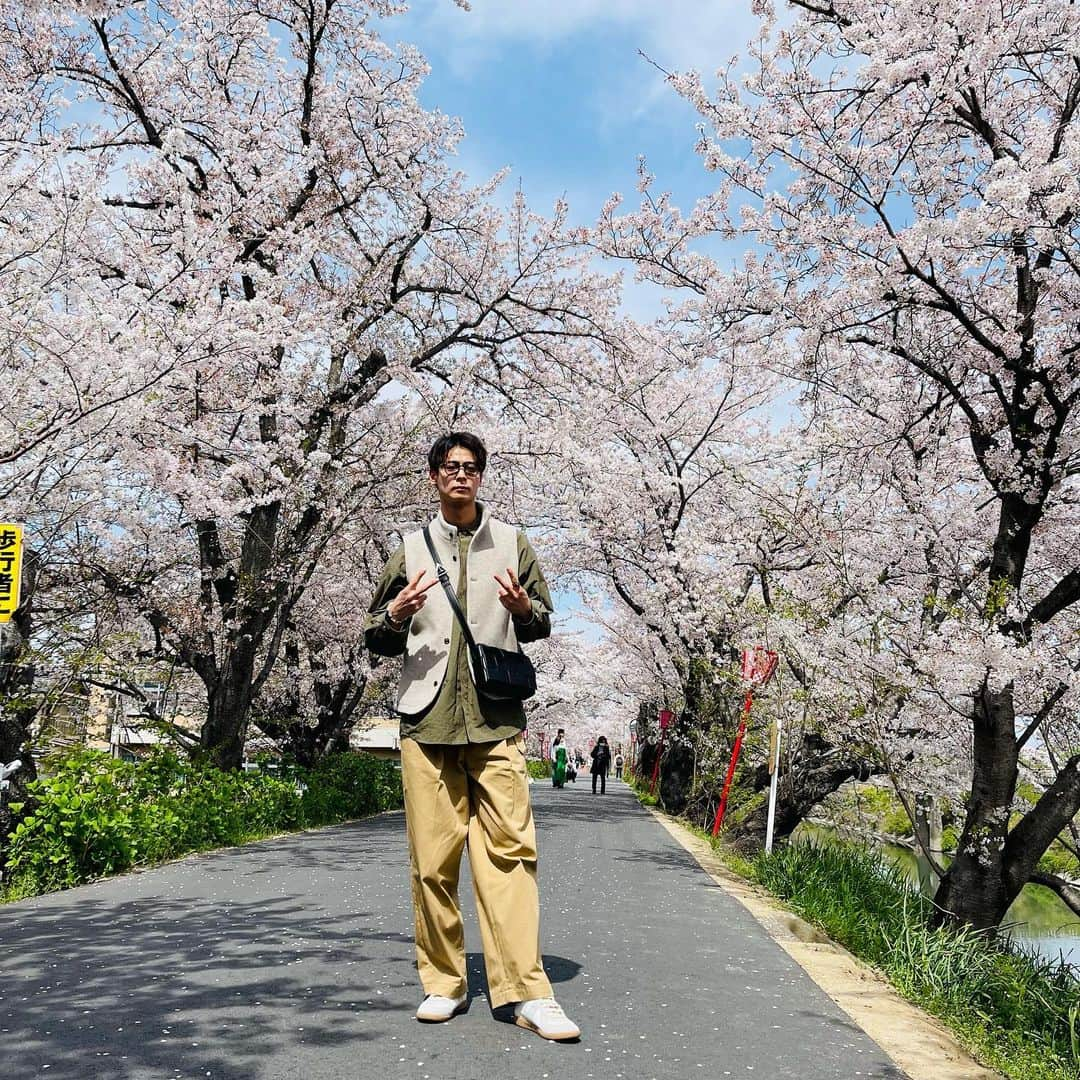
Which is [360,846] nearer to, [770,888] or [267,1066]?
[770,888]

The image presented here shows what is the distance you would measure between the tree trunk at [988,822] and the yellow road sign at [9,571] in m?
6.23

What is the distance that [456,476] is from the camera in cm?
374

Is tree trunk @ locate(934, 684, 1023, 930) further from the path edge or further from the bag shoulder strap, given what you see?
the bag shoulder strap

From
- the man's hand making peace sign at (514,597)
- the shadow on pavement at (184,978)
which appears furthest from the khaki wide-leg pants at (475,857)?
the man's hand making peace sign at (514,597)

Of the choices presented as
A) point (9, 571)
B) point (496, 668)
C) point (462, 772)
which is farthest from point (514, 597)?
point (9, 571)

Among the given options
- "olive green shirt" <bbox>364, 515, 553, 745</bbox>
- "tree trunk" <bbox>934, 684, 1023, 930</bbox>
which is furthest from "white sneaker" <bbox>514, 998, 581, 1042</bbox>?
"tree trunk" <bbox>934, 684, 1023, 930</bbox>

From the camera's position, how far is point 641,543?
18578mm

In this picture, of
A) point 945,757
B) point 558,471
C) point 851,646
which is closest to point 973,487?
point 945,757

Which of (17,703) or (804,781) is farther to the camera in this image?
(804,781)

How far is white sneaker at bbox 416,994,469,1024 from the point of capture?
339 centimetres

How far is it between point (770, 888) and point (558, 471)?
8996mm

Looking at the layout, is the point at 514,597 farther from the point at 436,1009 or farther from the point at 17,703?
the point at 17,703

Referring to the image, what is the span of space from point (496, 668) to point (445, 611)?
30cm

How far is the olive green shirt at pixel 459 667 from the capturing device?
11.5 ft
